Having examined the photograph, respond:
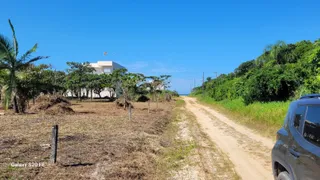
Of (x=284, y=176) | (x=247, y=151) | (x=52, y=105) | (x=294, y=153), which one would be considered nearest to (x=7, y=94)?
(x=52, y=105)

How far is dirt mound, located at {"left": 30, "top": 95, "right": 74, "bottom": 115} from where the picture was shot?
68.0 ft

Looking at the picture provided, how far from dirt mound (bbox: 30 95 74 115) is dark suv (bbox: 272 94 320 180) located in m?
18.6

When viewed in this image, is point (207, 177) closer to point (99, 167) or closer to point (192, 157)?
point (192, 157)

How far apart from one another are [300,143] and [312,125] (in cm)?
27

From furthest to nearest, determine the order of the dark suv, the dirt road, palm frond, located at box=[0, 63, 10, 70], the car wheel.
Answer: palm frond, located at box=[0, 63, 10, 70], the dirt road, the car wheel, the dark suv

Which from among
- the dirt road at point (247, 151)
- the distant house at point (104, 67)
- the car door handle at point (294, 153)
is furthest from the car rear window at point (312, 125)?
the distant house at point (104, 67)

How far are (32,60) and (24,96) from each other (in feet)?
9.93

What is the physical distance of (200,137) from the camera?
11984 millimetres

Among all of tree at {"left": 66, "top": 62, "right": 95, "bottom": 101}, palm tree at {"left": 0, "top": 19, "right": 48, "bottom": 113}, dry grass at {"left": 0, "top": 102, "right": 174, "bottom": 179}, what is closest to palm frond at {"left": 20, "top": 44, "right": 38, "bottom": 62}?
palm tree at {"left": 0, "top": 19, "right": 48, "bottom": 113}

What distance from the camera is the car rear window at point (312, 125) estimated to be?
319cm

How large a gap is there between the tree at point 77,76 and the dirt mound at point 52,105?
29.1m

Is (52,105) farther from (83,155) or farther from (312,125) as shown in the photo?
(312,125)

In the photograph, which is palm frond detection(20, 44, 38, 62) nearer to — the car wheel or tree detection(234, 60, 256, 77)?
the car wheel

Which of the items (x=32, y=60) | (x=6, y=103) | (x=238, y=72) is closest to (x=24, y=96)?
(x=6, y=103)
